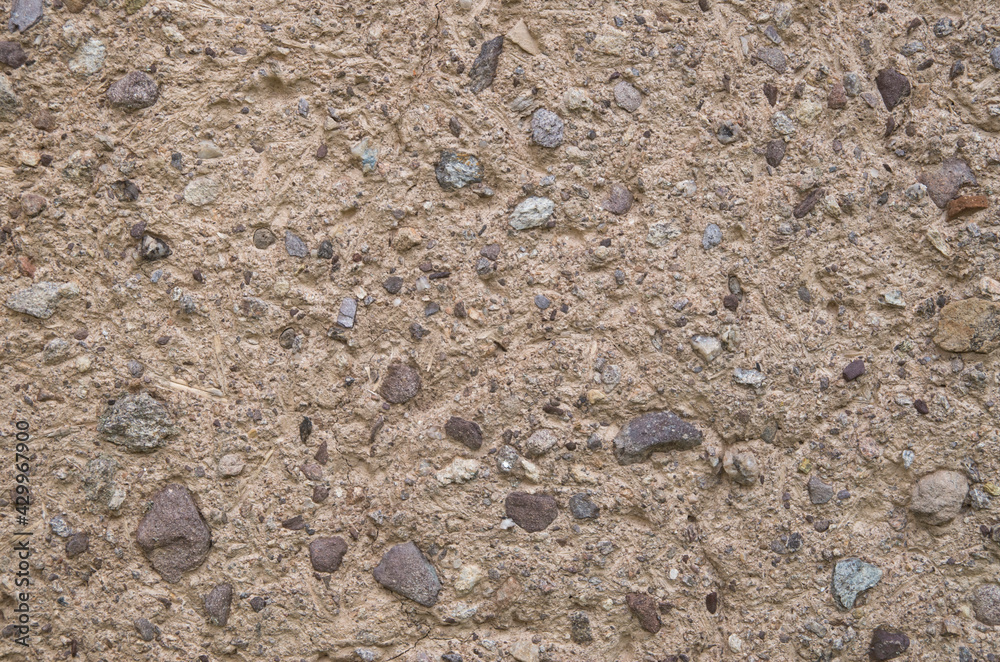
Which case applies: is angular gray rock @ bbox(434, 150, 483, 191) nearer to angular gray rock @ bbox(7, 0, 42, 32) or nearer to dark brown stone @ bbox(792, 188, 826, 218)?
dark brown stone @ bbox(792, 188, 826, 218)

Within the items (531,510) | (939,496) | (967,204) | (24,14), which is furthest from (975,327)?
(24,14)

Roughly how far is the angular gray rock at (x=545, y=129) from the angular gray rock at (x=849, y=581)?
1.08 meters

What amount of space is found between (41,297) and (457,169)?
0.90 meters

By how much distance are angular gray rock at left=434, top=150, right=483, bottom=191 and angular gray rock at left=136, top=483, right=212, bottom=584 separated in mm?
855

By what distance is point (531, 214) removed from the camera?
5.17ft

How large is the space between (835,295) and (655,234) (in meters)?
0.41

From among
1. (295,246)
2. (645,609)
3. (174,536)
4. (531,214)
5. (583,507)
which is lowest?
(174,536)


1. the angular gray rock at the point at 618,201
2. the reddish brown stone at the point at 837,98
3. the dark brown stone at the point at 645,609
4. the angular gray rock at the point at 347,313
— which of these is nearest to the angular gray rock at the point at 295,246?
the angular gray rock at the point at 347,313

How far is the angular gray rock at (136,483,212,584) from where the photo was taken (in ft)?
4.98

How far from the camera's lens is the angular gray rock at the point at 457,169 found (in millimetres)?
1570

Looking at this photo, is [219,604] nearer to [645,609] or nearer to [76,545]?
[76,545]

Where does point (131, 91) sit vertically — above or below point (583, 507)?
above

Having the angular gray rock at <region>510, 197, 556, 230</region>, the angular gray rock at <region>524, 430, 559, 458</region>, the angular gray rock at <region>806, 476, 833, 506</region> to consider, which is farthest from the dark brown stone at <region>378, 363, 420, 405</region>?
the angular gray rock at <region>806, 476, 833, 506</region>

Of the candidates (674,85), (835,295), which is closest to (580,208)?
(674,85)
